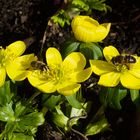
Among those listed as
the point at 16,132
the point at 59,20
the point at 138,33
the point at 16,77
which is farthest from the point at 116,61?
the point at 138,33

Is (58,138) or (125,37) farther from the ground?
(125,37)

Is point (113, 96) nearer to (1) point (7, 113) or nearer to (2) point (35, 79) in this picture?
(2) point (35, 79)

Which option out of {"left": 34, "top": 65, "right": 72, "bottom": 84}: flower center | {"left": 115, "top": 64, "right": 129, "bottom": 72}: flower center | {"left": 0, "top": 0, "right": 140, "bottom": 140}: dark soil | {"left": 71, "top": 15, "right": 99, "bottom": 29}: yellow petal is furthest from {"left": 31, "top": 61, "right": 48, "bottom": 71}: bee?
{"left": 0, "top": 0, "right": 140, "bottom": 140}: dark soil

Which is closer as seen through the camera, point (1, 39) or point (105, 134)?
point (105, 134)

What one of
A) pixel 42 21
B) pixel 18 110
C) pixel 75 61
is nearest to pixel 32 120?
pixel 18 110

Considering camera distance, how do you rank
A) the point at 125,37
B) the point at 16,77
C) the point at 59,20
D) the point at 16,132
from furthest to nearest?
the point at 125,37, the point at 59,20, the point at 16,132, the point at 16,77

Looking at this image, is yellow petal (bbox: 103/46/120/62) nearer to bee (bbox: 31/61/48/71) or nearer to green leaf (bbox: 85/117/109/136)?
bee (bbox: 31/61/48/71)

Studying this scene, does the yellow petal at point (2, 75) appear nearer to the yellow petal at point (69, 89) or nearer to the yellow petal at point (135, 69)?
the yellow petal at point (69, 89)

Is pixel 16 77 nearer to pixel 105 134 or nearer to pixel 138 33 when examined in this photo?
pixel 105 134
